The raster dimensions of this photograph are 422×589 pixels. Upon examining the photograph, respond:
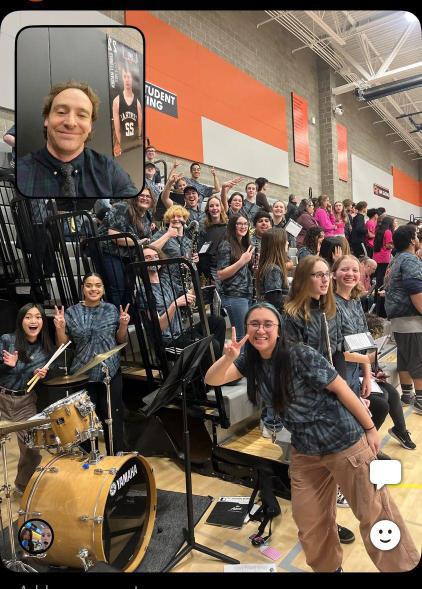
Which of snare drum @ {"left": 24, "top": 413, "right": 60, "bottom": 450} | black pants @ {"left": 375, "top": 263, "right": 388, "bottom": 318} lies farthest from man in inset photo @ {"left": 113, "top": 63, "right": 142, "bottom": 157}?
black pants @ {"left": 375, "top": 263, "right": 388, "bottom": 318}

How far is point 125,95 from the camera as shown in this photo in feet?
2.23

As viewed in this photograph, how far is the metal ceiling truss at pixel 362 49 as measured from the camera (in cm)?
94

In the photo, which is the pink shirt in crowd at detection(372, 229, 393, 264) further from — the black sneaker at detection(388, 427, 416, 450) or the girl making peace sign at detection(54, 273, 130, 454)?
the girl making peace sign at detection(54, 273, 130, 454)

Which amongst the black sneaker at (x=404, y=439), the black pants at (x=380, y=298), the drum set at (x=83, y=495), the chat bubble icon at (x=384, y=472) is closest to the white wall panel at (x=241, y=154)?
the black pants at (x=380, y=298)

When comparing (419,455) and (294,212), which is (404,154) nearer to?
(294,212)

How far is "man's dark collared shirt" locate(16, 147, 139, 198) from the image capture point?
67 cm

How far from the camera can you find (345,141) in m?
10.4

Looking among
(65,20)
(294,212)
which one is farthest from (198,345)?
(294,212)

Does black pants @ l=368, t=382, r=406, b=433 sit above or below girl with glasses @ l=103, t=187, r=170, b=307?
below

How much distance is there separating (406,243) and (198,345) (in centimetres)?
209

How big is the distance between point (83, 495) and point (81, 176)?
135 cm

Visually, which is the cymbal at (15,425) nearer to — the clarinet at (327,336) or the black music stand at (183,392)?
the black music stand at (183,392)
